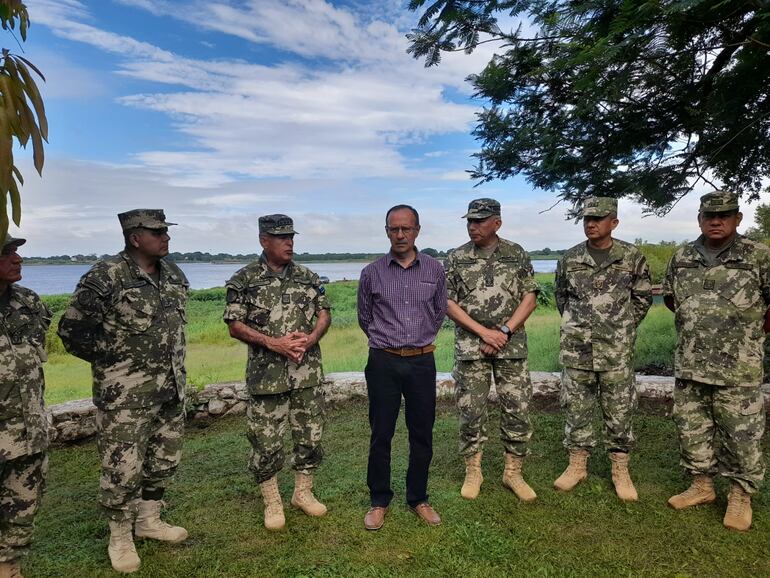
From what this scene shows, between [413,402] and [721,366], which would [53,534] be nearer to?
[413,402]

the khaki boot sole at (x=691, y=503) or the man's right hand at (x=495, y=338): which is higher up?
the man's right hand at (x=495, y=338)

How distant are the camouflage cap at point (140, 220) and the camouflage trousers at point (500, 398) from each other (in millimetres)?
2238

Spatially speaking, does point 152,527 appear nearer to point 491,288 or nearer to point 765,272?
point 491,288

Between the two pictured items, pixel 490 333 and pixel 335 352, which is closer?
pixel 490 333

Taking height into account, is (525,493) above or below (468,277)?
below

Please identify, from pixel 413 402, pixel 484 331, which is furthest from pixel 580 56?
pixel 413 402

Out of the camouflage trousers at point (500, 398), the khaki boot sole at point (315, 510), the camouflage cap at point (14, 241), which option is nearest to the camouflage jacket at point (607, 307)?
the camouflage trousers at point (500, 398)

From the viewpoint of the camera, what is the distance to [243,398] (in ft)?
20.5

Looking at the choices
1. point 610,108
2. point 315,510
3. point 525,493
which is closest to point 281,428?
point 315,510

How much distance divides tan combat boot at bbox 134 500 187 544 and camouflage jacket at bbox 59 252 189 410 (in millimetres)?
767

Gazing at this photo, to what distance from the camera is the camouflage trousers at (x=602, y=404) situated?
3.80m

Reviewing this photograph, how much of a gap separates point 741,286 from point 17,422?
14.1 ft

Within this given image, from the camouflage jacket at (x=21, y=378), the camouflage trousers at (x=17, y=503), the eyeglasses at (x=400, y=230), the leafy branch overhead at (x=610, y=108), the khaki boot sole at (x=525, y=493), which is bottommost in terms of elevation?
the khaki boot sole at (x=525, y=493)

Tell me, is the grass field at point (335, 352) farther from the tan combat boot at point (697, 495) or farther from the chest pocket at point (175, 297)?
the tan combat boot at point (697, 495)
